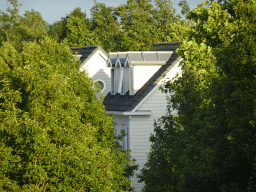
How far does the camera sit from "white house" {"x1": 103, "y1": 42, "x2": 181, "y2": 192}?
2205cm

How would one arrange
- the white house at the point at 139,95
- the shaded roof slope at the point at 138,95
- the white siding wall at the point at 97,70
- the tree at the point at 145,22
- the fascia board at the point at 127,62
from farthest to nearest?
the tree at the point at 145,22 → the white siding wall at the point at 97,70 → the fascia board at the point at 127,62 → the white house at the point at 139,95 → the shaded roof slope at the point at 138,95

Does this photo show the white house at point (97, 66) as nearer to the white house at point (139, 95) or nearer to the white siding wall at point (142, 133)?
the white house at point (139, 95)

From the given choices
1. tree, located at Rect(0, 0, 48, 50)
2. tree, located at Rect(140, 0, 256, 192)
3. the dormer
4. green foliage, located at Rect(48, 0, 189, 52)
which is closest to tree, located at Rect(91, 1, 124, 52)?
green foliage, located at Rect(48, 0, 189, 52)

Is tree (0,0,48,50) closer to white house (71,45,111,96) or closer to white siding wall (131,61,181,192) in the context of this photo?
white house (71,45,111,96)

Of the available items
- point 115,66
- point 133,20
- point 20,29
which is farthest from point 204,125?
point 20,29

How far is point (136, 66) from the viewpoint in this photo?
23.1 metres

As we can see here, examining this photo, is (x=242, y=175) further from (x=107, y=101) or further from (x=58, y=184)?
(x=107, y=101)

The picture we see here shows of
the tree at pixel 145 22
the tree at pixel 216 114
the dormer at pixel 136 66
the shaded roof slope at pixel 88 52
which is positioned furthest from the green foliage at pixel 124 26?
the tree at pixel 216 114

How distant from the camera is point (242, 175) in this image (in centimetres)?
913

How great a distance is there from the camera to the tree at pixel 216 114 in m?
8.76

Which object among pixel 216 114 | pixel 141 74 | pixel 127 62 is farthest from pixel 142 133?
pixel 216 114

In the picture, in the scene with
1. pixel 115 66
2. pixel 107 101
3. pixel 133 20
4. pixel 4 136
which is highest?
pixel 133 20

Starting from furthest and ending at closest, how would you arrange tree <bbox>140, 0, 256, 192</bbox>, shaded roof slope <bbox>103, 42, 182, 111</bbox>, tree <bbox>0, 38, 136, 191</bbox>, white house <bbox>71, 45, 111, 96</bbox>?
1. white house <bbox>71, 45, 111, 96</bbox>
2. shaded roof slope <bbox>103, 42, 182, 111</bbox>
3. tree <bbox>0, 38, 136, 191</bbox>
4. tree <bbox>140, 0, 256, 192</bbox>

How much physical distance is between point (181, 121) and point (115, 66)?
13.1 meters
